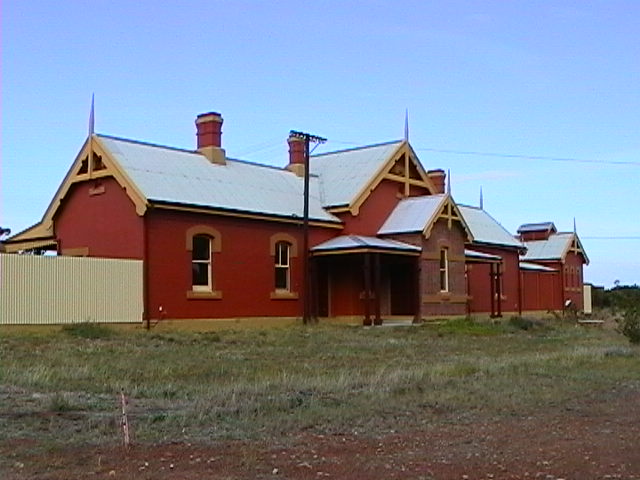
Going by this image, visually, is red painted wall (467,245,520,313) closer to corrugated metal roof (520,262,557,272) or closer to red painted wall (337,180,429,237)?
corrugated metal roof (520,262,557,272)

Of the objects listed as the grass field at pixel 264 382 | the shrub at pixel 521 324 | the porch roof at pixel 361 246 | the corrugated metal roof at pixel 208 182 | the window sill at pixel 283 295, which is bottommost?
the grass field at pixel 264 382

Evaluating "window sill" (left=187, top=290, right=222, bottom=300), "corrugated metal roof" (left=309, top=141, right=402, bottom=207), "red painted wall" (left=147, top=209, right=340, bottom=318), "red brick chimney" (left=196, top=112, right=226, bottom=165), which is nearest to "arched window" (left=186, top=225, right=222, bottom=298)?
"window sill" (left=187, top=290, right=222, bottom=300)

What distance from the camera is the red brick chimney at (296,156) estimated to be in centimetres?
3734

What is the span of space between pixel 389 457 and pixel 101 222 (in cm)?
2254

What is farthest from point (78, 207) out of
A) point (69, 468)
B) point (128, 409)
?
point (69, 468)

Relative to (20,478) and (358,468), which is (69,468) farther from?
(358,468)

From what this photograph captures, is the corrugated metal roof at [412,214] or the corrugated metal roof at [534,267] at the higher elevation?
the corrugated metal roof at [412,214]

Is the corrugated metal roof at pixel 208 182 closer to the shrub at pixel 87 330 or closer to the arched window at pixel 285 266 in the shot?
the arched window at pixel 285 266

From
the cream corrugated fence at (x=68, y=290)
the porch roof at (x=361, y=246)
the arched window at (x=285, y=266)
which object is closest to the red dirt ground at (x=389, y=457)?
the cream corrugated fence at (x=68, y=290)

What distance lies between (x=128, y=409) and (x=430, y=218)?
79.0 ft

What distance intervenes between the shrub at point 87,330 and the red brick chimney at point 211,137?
977 centimetres

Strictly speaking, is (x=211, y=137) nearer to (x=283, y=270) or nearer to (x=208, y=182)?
(x=208, y=182)

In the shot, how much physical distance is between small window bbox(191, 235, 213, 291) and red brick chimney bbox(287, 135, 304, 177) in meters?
7.91

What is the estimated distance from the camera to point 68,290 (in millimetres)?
26141
